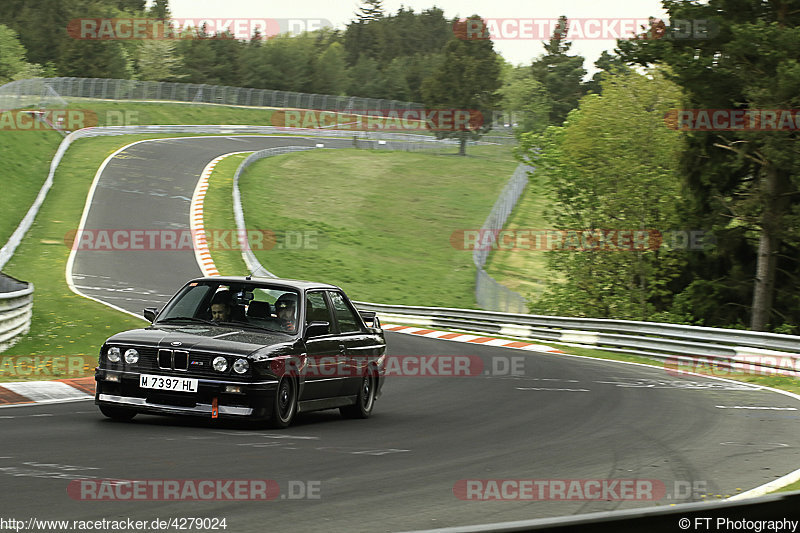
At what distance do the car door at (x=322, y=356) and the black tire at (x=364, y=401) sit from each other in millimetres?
556

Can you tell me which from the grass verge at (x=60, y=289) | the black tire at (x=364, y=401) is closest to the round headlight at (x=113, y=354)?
the black tire at (x=364, y=401)

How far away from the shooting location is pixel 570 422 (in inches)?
470

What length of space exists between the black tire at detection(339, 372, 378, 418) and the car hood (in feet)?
5.47

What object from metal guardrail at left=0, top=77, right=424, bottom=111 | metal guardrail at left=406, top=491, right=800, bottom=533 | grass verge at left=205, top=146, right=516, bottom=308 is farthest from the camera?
metal guardrail at left=0, top=77, right=424, bottom=111

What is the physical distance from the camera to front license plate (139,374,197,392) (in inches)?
382

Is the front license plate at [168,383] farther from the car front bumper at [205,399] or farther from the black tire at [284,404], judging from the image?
the black tire at [284,404]

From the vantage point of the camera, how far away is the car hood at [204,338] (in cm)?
977

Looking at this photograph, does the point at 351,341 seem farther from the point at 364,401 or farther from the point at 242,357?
the point at 242,357

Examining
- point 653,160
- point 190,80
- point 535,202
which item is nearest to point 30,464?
point 653,160

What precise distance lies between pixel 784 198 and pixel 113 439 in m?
24.0

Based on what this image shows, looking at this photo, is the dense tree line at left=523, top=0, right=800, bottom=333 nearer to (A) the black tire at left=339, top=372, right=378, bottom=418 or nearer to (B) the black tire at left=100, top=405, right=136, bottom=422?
(A) the black tire at left=339, top=372, right=378, bottom=418

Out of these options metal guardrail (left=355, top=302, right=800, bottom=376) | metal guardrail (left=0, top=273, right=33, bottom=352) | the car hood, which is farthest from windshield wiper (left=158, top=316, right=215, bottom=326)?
metal guardrail (left=355, top=302, right=800, bottom=376)

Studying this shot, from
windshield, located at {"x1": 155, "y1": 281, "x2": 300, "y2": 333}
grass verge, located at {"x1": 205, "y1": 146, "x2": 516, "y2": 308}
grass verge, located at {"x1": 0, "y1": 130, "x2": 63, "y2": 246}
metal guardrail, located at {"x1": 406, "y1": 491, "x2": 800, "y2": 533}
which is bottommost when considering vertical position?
grass verge, located at {"x1": 205, "y1": 146, "x2": 516, "y2": 308}

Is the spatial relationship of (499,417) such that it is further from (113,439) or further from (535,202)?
(535,202)
